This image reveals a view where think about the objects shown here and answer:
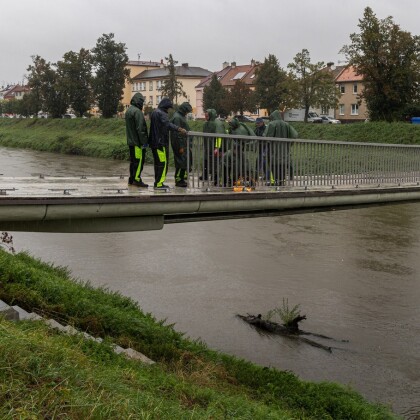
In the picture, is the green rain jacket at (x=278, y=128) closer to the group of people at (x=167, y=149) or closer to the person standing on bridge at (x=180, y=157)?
the group of people at (x=167, y=149)

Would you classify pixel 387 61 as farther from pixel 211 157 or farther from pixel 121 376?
pixel 121 376

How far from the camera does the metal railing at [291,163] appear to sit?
1023 centimetres

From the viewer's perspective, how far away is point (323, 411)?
320 inches

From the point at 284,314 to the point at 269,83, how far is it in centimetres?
4574

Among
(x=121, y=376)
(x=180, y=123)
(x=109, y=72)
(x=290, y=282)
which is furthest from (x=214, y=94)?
(x=121, y=376)

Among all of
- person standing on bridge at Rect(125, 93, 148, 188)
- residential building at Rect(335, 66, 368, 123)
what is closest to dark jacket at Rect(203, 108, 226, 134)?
person standing on bridge at Rect(125, 93, 148, 188)

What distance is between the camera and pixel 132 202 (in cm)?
881

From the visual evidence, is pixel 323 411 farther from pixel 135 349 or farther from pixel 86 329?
pixel 86 329

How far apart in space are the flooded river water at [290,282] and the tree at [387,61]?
19094 mm

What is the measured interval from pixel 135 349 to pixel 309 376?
3453 millimetres

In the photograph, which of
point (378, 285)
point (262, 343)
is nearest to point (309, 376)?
point (262, 343)

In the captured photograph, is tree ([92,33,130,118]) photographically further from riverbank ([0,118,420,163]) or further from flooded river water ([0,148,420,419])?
flooded river water ([0,148,420,419])

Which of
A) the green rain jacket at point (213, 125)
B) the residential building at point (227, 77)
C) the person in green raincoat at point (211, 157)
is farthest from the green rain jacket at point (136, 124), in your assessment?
the residential building at point (227, 77)

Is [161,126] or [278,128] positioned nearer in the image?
[161,126]
